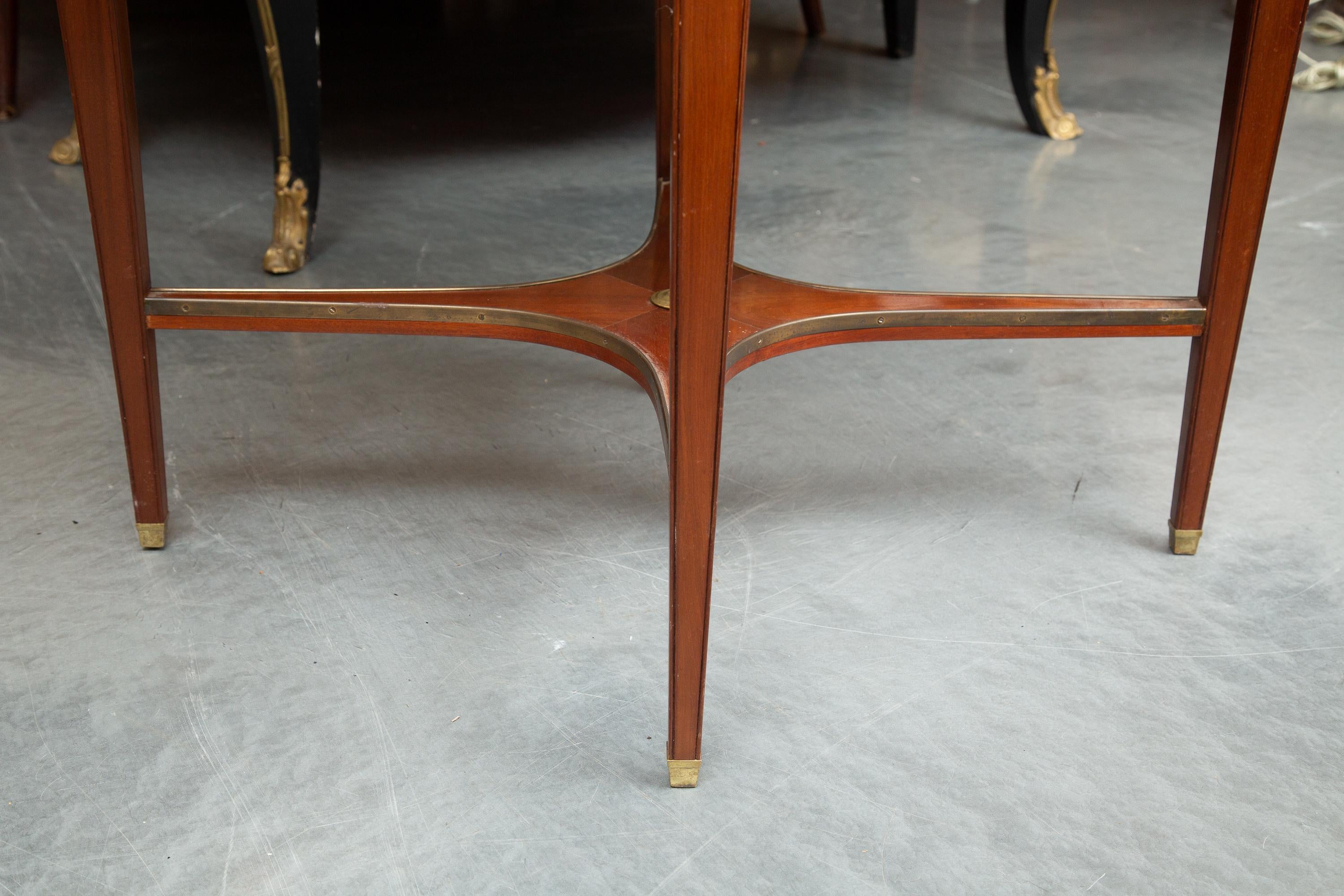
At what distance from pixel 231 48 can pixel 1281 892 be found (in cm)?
294

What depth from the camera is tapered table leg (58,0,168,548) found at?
99cm

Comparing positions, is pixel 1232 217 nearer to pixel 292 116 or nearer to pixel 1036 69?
pixel 292 116

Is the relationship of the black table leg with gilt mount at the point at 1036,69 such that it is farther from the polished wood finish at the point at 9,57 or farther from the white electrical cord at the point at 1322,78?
the polished wood finish at the point at 9,57

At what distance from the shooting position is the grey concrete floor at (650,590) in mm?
842

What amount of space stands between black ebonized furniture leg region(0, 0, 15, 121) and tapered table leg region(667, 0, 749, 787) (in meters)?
2.14

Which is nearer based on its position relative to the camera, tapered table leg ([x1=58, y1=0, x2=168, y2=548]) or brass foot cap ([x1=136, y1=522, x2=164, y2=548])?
tapered table leg ([x1=58, y1=0, x2=168, y2=548])

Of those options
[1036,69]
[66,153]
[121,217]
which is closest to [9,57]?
[66,153]

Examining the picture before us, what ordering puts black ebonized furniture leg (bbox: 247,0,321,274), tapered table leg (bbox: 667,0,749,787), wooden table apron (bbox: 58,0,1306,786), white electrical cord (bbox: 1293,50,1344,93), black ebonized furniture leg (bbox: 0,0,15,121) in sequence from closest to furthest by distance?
tapered table leg (bbox: 667,0,749,787) < wooden table apron (bbox: 58,0,1306,786) < black ebonized furniture leg (bbox: 247,0,321,274) < black ebonized furniture leg (bbox: 0,0,15,121) < white electrical cord (bbox: 1293,50,1344,93)

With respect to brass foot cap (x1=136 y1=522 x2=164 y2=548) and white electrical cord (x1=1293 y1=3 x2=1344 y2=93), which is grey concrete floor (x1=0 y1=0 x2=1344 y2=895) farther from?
white electrical cord (x1=1293 y1=3 x2=1344 y2=93)

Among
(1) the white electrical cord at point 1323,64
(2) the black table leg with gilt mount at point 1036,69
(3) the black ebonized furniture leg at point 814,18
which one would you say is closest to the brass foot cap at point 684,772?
(2) the black table leg with gilt mount at point 1036,69

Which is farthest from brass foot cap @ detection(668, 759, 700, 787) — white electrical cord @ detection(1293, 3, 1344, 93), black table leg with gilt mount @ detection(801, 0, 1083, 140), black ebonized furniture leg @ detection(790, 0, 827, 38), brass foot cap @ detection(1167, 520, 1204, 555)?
black ebonized furniture leg @ detection(790, 0, 827, 38)

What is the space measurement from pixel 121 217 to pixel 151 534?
30 cm

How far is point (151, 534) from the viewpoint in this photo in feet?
3.78

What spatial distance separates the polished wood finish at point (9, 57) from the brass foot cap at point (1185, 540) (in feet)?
7.51
